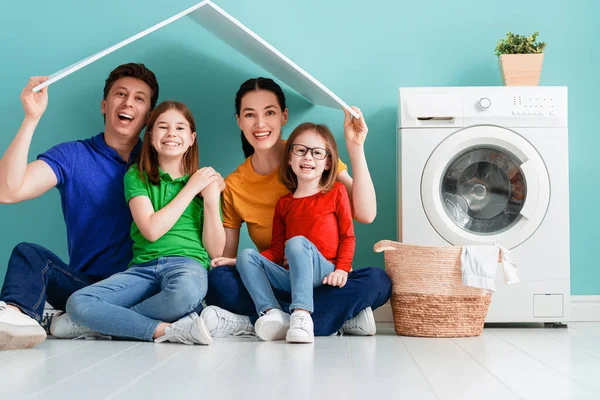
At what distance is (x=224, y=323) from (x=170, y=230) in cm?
37

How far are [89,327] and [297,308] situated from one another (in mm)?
644

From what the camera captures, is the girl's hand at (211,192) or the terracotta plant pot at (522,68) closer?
the girl's hand at (211,192)

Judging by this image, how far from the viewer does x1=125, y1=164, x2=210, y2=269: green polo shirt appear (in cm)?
234

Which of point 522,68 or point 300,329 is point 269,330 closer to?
point 300,329

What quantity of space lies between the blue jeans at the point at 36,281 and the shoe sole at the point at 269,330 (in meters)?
0.65

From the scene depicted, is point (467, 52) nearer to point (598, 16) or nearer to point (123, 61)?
point (598, 16)

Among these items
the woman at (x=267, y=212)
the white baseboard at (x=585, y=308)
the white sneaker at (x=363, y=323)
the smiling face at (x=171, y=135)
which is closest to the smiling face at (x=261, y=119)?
the woman at (x=267, y=212)

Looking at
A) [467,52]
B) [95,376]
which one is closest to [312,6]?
[467,52]

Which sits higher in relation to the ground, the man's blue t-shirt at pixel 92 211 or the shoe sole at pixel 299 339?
the man's blue t-shirt at pixel 92 211

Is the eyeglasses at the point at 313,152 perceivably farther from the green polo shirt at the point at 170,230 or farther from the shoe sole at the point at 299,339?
the shoe sole at the point at 299,339

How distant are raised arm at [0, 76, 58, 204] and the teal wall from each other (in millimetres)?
524

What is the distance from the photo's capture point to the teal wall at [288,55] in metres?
2.88

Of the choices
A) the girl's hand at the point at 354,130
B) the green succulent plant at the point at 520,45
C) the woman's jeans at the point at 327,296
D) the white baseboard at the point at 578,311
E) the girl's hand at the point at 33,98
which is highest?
the green succulent plant at the point at 520,45

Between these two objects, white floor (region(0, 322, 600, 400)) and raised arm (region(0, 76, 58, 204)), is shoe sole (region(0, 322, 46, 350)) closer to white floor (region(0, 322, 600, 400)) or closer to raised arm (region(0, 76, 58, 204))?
white floor (region(0, 322, 600, 400))
